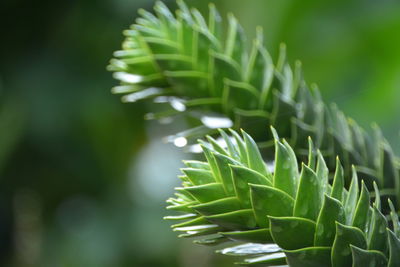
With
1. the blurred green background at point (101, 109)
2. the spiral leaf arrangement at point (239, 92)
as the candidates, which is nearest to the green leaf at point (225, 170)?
the spiral leaf arrangement at point (239, 92)

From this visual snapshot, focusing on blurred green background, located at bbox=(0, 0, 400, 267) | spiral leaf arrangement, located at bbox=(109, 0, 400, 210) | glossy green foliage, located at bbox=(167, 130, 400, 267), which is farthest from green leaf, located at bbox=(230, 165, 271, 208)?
blurred green background, located at bbox=(0, 0, 400, 267)

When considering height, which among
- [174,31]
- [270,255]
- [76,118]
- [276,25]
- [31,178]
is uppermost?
[276,25]

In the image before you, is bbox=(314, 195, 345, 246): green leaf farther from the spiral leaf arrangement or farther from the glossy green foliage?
the spiral leaf arrangement

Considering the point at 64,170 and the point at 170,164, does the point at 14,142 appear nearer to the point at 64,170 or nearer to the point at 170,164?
the point at 64,170

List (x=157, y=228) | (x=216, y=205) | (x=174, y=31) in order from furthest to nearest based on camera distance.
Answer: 1. (x=157, y=228)
2. (x=174, y=31)
3. (x=216, y=205)

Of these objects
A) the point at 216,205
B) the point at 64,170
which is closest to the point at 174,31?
the point at 216,205

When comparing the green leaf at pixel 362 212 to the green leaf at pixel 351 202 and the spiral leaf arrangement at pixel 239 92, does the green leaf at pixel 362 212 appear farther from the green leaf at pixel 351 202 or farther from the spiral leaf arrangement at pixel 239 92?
the spiral leaf arrangement at pixel 239 92

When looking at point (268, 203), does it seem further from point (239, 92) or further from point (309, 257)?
point (239, 92)
